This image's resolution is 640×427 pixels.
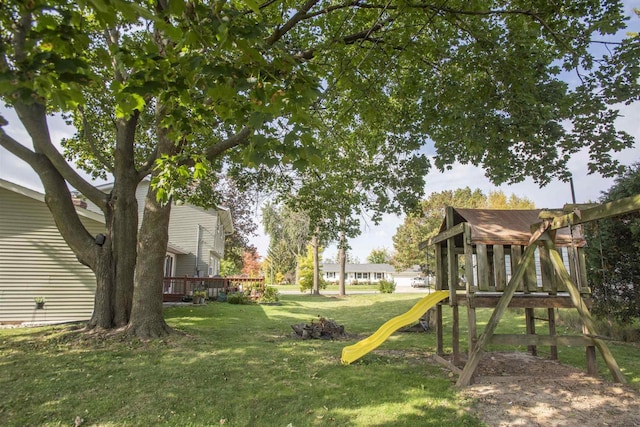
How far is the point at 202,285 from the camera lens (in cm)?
2083

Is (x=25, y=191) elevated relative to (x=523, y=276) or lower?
elevated

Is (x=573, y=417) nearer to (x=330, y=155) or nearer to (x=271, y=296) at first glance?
(x=330, y=155)

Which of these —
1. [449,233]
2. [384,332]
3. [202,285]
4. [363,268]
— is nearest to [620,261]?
[449,233]

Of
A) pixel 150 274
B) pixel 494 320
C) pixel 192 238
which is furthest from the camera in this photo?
pixel 192 238

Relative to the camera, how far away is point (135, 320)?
880cm

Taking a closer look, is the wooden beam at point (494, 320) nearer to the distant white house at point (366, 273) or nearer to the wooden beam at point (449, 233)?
the wooden beam at point (449, 233)

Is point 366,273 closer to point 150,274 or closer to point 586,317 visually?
point 150,274

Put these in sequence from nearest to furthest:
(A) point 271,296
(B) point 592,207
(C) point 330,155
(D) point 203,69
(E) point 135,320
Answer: (D) point 203,69
(B) point 592,207
(E) point 135,320
(C) point 330,155
(A) point 271,296

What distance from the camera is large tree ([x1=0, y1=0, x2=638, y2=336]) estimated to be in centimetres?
291

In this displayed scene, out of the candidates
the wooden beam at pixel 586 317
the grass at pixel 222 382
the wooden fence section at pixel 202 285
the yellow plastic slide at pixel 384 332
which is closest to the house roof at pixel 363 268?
the wooden fence section at pixel 202 285

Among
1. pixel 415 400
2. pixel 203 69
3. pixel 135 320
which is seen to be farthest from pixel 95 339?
pixel 203 69

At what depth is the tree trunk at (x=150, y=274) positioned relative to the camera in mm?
8805

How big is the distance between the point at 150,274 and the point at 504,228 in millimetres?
7547

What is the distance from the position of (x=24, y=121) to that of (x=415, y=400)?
985cm
